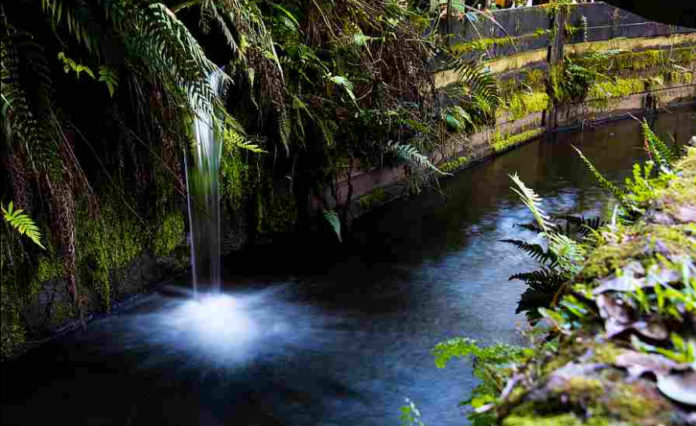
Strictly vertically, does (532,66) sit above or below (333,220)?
above

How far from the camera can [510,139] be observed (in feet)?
30.1

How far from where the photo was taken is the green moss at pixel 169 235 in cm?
445

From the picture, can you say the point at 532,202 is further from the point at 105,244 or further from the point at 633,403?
the point at 105,244

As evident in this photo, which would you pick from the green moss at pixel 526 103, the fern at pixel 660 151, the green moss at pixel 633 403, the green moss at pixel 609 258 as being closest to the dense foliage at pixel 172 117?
the fern at pixel 660 151

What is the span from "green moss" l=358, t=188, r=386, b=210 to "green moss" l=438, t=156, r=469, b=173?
47.7 inches

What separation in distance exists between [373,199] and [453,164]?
175cm

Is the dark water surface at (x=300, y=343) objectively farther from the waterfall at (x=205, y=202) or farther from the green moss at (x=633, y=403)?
the green moss at (x=633, y=403)

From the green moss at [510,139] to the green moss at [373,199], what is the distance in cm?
279

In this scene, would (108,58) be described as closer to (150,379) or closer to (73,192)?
(73,192)

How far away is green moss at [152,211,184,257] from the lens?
175 inches

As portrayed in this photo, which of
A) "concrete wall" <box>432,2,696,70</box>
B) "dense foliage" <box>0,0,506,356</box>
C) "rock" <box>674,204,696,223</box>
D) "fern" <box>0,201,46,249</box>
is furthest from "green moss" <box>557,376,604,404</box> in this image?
"concrete wall" <box>432,2,696,70</box>

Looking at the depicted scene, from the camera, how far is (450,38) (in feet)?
24.4

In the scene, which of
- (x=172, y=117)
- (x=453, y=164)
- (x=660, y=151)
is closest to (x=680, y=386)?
(x=660, y=151)

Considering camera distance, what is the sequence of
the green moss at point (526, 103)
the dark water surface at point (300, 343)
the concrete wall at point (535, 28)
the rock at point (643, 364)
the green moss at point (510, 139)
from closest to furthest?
the rock at point (643, 364) → the dark water surface at point (300, 343) → the concrete wall at point (535, 28) → the green moss at point (510, 139) → the green moss at point (526, 103)
